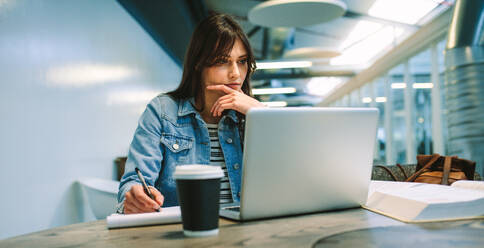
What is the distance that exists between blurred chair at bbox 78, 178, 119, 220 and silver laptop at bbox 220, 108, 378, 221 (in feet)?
6.22

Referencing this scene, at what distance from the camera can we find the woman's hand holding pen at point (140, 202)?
3.21ft

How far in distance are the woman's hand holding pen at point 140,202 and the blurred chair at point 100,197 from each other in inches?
63.7

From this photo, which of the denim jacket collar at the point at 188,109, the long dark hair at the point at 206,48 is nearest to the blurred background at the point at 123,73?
the long dark hair at the point at 206,48

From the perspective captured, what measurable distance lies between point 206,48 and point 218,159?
17.7 inches

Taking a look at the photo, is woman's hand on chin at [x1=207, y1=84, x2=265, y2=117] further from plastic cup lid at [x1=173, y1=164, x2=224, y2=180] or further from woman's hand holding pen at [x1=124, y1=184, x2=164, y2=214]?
plastic cup lid at [x1=173, y1=164, x2=224, y2=180]

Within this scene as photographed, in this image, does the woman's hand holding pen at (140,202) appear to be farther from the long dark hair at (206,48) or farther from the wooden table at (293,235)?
the long dark hair at (206,48)

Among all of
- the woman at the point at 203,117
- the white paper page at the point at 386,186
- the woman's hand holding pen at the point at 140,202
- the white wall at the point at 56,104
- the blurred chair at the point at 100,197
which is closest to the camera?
the woman's hand holding pen at the point at 140,202

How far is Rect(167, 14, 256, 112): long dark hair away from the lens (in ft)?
4.99

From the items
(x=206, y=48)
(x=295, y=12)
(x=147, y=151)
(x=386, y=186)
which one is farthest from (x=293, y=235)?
(x=295, y=12)

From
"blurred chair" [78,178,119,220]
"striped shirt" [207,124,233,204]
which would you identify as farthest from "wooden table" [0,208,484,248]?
"blurred chair" [78,178,119,220]

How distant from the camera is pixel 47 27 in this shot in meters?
2.61

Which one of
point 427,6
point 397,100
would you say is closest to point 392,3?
point 427,6

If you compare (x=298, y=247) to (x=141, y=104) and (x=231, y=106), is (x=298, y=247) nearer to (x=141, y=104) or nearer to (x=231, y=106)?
(x=231, y=106)

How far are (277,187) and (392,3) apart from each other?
584cm
